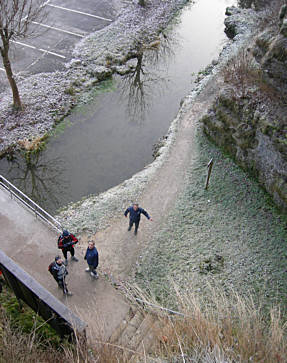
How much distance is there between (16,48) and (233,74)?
12.3 metres

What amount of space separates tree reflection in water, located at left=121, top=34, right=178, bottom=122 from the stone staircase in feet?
33.6

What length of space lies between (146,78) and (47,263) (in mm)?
12663

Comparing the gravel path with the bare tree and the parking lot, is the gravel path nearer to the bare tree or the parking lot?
the bare tree

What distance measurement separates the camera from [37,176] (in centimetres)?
1423

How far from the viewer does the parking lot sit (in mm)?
18516

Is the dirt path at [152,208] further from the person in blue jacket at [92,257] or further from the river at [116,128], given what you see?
the river at [116,128]

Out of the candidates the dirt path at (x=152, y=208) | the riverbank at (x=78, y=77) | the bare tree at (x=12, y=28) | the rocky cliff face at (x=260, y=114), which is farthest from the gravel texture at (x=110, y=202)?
the bare tree at (x=12, y=28)

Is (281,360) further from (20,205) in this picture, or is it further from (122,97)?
(122,97)

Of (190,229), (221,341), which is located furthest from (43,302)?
(190,229)

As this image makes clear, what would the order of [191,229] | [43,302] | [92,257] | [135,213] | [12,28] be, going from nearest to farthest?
[43,302], [92,257], [135,213], [191,229], [12,28]

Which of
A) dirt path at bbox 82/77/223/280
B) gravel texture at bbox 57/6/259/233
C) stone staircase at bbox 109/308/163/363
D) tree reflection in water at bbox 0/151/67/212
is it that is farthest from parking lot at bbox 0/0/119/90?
stone staircase at bbox 109/308/163/363

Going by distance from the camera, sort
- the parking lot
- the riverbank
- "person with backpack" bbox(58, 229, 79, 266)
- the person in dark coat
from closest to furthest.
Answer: "person with backpack" bbox(58, 229, 79, 266) → the person in dark coat → the riverbank → the parking lot

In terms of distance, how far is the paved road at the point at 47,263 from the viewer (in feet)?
29.0

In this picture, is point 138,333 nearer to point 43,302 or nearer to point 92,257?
point 92,257
